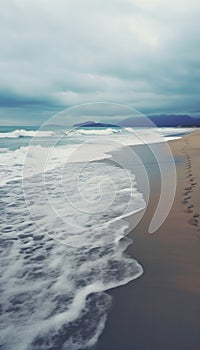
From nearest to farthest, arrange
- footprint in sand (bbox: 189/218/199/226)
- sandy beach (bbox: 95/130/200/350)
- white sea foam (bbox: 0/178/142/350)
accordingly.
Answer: sandy beach (bbox: 95/130/200/350) < white sea foam (bbox: 0/178/142/350) < footprint in sand (bbox: 189/218/199/226)

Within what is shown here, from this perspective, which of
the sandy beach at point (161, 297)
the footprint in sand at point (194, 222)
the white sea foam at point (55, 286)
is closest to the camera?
→ the sandy beach at point (161, 297)

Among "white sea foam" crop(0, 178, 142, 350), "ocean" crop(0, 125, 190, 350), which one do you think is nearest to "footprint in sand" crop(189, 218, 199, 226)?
"ocean" crop(0, 125, 190, 350)

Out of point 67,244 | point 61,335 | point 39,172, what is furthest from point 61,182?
point 61,335

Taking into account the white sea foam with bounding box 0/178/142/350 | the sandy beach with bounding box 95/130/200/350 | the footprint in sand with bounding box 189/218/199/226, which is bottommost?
the white sea foam with bounding box 0/178/142/350

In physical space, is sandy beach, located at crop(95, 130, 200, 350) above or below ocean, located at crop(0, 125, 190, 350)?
above

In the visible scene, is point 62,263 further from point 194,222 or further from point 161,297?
point 194,222

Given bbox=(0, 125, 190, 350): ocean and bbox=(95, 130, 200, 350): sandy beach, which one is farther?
bbox=(0, 125, 190, 350): ocean

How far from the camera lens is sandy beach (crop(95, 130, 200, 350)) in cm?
270

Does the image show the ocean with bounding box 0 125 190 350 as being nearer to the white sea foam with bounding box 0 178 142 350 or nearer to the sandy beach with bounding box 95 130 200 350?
the white sea foam with bounding box 0 178 142 350

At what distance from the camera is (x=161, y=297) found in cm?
331

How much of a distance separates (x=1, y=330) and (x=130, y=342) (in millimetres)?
1254

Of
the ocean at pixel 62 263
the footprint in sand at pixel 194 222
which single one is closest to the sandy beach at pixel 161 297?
the footprint in sand at pixel 194 222

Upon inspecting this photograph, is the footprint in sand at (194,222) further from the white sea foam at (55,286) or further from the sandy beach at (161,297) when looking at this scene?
the white sea foam at (55,286)

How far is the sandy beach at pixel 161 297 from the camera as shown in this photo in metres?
2.70
